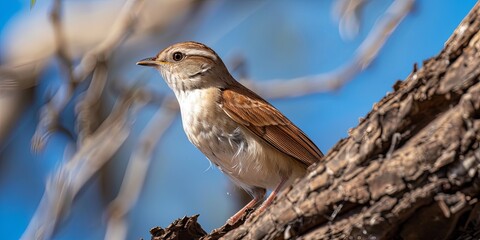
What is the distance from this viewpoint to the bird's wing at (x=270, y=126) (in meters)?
4.81

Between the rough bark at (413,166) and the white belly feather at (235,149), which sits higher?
the white belly feather at (235,149)

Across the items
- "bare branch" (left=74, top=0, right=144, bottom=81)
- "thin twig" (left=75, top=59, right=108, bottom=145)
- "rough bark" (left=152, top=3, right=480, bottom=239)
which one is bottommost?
"rough bark" (left=152, top=3, right=480, bottom=239)

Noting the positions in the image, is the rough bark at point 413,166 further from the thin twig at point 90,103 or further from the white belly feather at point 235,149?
the thin twig at point 90,103

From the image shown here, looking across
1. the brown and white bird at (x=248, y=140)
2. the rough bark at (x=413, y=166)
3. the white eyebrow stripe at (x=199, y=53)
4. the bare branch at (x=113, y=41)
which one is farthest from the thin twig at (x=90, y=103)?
the rough bark at (x=413, y=166)

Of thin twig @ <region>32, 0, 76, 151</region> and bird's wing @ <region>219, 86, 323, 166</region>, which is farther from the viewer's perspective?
thin twig @ <region>32, 0, 76, 151</region>

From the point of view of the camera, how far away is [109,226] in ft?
19.5

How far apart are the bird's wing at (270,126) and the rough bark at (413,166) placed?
174 cm

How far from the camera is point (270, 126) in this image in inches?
197

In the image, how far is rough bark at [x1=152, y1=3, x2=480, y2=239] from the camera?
2.71 metres

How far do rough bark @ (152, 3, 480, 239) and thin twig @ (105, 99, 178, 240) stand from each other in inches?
111

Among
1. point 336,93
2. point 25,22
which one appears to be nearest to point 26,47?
point 25,22

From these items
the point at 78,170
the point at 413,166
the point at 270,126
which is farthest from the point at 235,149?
the point at 413,166

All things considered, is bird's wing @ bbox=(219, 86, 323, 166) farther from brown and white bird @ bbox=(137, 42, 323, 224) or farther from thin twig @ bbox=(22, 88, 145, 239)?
thin twig @ bbox=(22, 88, 145, 239)

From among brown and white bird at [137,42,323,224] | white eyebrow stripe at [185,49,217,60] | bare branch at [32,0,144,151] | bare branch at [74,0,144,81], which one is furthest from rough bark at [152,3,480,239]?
bare branch at [74,0,144,81]
